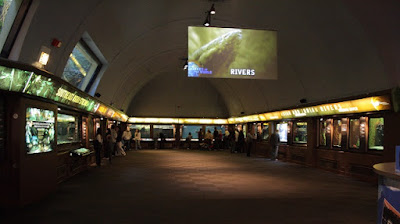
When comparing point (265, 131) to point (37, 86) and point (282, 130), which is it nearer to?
point (282, 130)

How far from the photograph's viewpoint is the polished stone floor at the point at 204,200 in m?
5.86

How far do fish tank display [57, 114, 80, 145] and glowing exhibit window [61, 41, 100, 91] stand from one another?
1294 mm

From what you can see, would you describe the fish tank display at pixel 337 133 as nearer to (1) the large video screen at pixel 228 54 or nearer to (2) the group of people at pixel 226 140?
(1) the large video screen at pixel 228 54

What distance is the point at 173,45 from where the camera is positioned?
17109mm

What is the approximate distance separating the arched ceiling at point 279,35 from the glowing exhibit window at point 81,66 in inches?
20.5

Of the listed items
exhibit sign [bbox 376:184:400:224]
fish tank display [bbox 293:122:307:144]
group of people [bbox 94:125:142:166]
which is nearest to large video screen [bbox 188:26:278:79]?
exhibit sign [bbox 376:184:400:224]

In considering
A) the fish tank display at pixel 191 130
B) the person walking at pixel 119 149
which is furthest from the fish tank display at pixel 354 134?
the fish tank display at pixel 191 130

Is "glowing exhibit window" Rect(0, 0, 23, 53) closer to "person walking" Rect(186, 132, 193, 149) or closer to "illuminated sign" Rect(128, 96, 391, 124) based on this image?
"illuminated sign" Rect(128, 96, 391, 124)

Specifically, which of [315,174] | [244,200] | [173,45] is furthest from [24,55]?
[173,45]

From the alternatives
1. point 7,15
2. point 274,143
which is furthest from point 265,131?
point 7,15

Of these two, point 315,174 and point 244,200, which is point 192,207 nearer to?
point 244,200

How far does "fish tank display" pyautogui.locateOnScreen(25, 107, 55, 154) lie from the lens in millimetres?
7020

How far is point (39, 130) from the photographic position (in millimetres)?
7480

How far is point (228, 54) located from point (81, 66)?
19.1 feet
